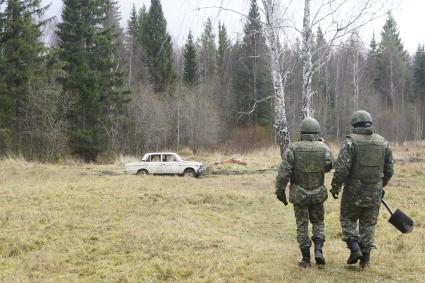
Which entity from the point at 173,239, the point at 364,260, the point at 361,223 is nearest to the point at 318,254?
the point at 364,260

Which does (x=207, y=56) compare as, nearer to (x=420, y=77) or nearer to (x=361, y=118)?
(x=420, y=77)

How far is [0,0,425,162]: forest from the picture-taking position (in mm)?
28438

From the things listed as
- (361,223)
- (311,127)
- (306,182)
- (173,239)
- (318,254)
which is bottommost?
(173,239)

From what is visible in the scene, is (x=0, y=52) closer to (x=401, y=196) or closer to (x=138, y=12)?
(x=401, y=196)

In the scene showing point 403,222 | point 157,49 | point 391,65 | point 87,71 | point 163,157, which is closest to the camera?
point 403,222

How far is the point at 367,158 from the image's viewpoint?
604cm

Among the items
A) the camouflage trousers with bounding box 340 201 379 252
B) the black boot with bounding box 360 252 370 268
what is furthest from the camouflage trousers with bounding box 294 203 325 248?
the black boot with bounding box 360 252 370 268

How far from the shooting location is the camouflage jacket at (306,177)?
618 centimetres

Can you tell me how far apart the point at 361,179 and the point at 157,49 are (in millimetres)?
42189

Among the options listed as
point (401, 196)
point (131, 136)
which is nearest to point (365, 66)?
point (131, 136)

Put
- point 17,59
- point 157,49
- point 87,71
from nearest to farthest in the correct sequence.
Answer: point 17,59 < point 87,71 < point 157,49

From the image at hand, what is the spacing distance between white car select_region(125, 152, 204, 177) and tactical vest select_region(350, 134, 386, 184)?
52.2 ft

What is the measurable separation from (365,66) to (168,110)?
1184 inches

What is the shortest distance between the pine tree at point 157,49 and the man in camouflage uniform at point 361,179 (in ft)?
133
